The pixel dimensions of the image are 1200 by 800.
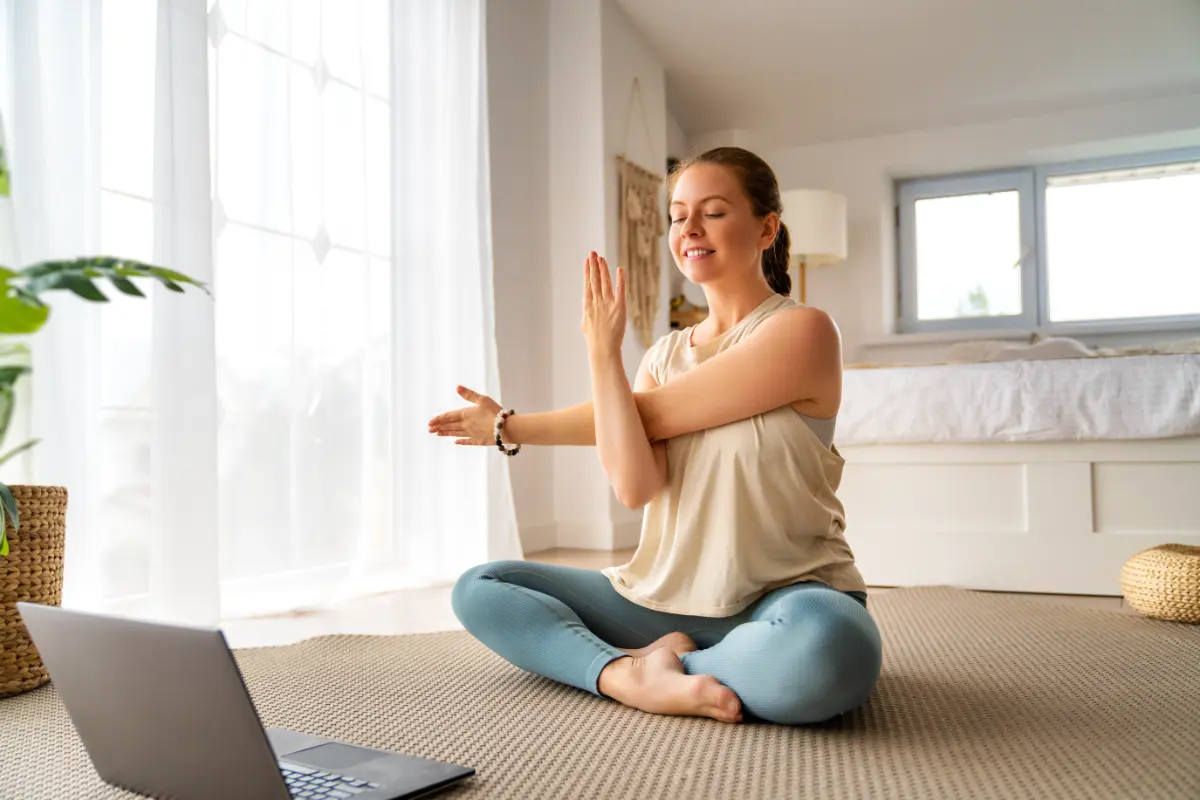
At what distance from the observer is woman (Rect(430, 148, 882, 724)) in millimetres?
1402

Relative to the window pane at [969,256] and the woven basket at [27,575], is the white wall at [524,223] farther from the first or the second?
the window pane at [969,256]

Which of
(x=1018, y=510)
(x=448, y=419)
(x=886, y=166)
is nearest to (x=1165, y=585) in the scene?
(x=1018, y=510)

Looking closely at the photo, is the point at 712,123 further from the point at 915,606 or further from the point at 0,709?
the point at 0,709

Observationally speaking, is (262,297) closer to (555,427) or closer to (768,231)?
(555,427)

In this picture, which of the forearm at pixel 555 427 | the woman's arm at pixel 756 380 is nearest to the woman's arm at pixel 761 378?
the woman's arm at pixel 756 380

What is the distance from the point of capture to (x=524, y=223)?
13.2ft

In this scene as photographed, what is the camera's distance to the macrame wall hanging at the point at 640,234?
4.24 meters

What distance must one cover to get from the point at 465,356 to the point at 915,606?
5.29 ft

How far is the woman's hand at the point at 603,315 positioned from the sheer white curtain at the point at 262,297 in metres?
1.09

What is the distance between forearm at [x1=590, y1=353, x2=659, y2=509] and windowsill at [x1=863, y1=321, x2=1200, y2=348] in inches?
161

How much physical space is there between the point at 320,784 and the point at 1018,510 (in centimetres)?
238

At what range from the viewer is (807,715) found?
131cm

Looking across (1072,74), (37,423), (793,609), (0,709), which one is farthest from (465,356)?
(1072,74)

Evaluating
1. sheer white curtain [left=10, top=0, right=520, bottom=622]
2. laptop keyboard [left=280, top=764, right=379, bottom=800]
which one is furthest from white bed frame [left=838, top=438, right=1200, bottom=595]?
laptop keyboard [left=280, top=764, right=379, bottom=800]
